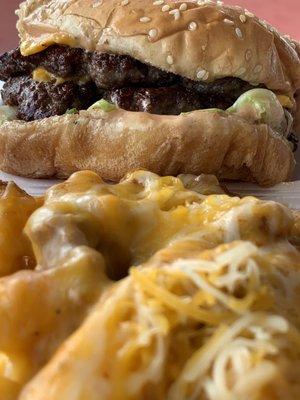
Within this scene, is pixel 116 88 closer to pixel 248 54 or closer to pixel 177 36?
pixel 177 36

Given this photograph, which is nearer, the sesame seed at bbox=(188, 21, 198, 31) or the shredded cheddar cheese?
the shredded cheddar cheese

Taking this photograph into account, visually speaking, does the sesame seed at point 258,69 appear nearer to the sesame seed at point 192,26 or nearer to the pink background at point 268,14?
the sesame seed at point 192,26

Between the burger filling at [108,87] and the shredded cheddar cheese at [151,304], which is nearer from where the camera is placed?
the shredded cheddar cheese at [151,304]

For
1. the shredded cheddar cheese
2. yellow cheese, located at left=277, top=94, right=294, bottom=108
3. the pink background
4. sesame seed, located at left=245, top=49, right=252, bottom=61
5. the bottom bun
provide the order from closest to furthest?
the shredded cheddar cheese, the bottom bun, sesame seed, located at left=245, top=49, right=252, bottom=61, yellow cheese, located at left=277, top=94, right=294, bottom=108, the pink background

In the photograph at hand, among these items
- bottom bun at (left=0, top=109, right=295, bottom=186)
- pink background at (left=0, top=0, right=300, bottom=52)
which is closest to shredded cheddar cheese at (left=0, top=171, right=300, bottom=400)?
bottom bun at (left=0, top=109, right=295, bottom=186)

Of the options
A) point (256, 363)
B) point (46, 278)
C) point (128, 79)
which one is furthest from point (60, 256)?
point (128, 79)

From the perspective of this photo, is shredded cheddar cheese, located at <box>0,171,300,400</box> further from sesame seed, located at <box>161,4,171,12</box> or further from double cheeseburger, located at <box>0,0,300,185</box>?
sesame seed, located at <box>161,4,171,12</box>

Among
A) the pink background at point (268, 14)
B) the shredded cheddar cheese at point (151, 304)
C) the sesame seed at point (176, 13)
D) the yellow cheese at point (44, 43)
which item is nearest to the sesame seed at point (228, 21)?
the sesame seed at point (176, 13)

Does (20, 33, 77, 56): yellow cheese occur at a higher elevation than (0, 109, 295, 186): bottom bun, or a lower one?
higher

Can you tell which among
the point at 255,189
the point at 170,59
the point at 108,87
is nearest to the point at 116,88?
the point at 108,87
